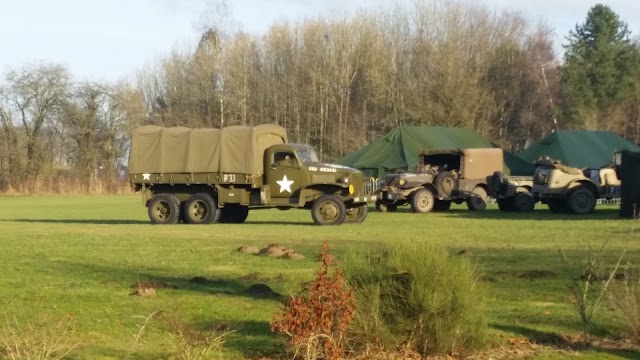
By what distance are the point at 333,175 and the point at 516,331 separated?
18541 millimetres

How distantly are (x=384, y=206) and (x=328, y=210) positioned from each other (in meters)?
7.47

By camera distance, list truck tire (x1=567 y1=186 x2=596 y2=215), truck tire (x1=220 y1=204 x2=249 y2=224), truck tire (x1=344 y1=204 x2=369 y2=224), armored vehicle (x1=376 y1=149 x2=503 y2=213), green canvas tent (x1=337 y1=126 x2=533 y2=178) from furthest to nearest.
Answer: green canvas tent (x1=337 y1=126 x2=533 y2=178)
armored vehicle (x1=376 y1=149 x2=503 y2=213)
truck tire (x1=567 y1=186 x2=596 y2=215)
truck tire (x1=220 y1=204 x2=249 y2=224)
truck tire (x1=344 y1=204 x2=369 y2=224)

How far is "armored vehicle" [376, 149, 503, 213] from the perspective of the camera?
33.9m

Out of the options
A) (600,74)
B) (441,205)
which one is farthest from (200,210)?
(600,74)

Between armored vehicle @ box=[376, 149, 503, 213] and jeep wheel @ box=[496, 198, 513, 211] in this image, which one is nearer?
armored vehicle @ box=[376, 149, 503, 213]

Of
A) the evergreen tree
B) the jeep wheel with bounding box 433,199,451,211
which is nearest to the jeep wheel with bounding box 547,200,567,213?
the jeep wheel with bounding box 433,199,451,211

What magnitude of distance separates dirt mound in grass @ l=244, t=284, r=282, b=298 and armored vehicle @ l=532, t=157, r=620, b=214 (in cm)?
2000

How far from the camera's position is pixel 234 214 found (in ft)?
101

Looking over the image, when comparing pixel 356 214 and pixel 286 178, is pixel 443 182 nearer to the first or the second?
pixel 356 214

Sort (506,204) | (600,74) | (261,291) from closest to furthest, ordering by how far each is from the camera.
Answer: (261,291)
(506,204)
(600,74)

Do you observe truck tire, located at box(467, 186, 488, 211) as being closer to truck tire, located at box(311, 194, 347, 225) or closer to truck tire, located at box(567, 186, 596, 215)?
truck tire, located at box(567, 186, 596, 215)

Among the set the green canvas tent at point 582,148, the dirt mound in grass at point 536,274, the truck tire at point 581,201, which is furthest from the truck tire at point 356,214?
the green canvas tent at point 582,148

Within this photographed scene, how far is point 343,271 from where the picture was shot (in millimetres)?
8828

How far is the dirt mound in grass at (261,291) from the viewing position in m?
12.3
